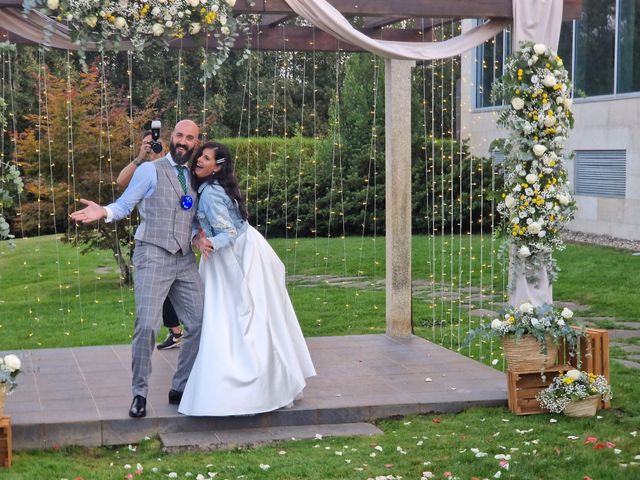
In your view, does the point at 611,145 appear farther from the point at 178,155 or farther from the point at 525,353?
the point at 178,155

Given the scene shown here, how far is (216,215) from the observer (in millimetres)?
6023

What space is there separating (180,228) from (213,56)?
45.4 inches

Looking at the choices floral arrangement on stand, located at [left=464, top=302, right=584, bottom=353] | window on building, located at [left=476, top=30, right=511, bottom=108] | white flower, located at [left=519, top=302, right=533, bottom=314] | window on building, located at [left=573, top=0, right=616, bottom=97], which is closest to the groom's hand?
floral arrangement on stand, located at [left=464, top=302, right=584, bottom=353]

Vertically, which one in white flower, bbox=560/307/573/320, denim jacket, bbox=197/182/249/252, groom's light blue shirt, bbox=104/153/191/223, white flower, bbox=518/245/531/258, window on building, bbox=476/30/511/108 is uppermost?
window on building, bbox=476/30/511/108

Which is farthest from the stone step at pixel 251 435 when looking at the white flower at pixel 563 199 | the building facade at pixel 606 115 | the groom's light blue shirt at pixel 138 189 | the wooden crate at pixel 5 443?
the building facade at pixel 606 115

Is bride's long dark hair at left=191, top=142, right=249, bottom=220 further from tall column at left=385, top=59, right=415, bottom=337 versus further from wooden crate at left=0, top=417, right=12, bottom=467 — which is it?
tall column at left=385, top=59, right=415, bottom=337

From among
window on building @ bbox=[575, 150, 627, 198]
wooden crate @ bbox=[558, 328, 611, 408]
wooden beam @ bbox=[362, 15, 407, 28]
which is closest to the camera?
wooden crate @ bbox=[558, 328, 611, 408]

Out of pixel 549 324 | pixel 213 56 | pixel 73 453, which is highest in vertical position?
pixel 213 56

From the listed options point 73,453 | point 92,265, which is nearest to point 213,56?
point 73,453

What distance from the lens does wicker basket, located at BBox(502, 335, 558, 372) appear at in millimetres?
6180

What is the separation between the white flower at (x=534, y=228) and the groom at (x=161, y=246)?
2.04 m

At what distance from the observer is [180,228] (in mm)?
5949

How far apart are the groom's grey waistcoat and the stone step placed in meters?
1.06

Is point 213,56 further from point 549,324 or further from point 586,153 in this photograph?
point 586,153
